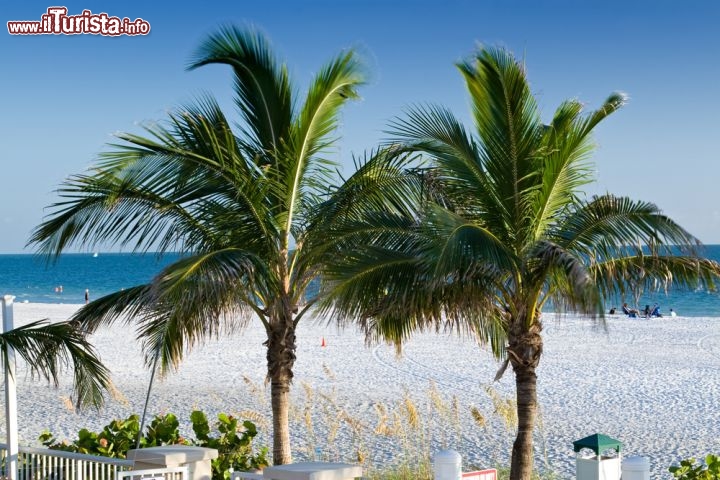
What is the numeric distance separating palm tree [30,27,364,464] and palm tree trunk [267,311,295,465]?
11 mm

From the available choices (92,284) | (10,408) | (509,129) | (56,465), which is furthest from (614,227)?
(92,284)

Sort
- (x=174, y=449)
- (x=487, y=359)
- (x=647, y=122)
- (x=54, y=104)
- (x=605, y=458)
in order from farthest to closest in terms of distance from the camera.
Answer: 1. (x=647, y=122)
2. (x=54, y=104)
3. (x=487, y=359)
4. (x=605, y=458)
5. (x=174, y=449)

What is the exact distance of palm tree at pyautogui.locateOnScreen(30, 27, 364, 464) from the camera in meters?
9.43

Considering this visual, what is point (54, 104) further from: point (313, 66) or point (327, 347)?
point (313, 66)

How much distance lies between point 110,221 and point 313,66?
9.33 feet

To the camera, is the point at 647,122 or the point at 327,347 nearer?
the point at 327,347

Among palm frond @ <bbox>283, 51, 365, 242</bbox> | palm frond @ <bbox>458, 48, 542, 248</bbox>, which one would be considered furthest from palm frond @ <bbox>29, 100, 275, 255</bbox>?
palm frond @ <bbox>458, 48, 542, 248</bbox>

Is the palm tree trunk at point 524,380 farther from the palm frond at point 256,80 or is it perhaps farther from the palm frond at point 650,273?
the palm frond at point 256,80

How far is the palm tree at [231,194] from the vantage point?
943 cm

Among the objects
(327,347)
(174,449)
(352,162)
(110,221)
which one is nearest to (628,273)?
(352,162)

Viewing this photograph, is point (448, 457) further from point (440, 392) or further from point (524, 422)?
point (440, 392)

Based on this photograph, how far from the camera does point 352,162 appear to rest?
10164 mm

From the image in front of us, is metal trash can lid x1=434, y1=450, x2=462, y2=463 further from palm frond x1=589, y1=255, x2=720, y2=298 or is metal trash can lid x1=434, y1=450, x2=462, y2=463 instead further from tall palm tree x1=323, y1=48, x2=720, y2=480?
palm frond x1=589, y1=255, x2=720, y2=298

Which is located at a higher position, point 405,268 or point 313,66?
point 313,66
